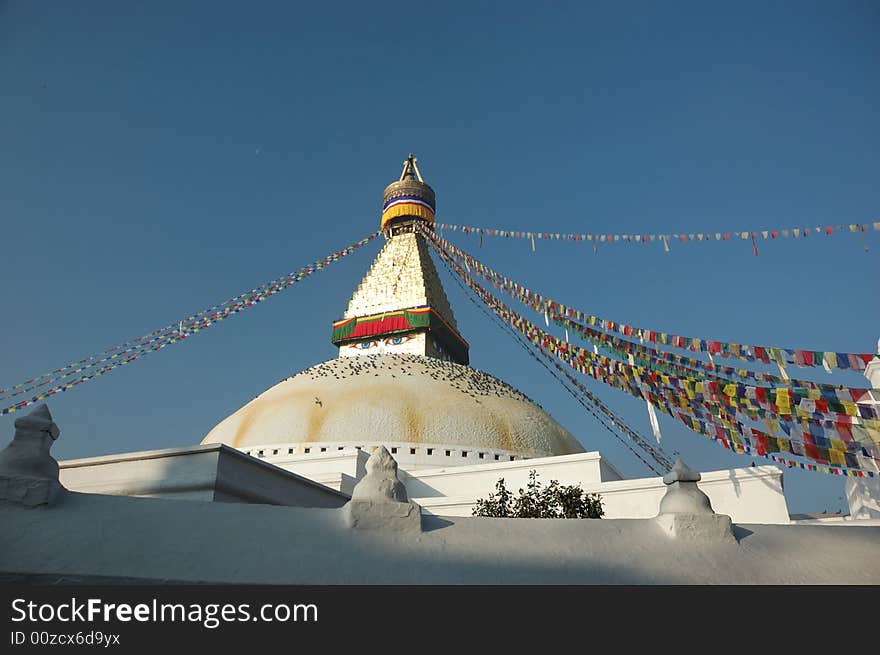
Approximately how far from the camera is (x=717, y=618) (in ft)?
12.7

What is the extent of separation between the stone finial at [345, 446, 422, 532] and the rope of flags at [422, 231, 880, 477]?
18.0 ft

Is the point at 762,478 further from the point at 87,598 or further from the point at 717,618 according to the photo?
the point at 87,598

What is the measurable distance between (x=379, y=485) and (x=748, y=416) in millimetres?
5805

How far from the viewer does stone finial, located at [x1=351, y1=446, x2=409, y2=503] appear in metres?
4.65

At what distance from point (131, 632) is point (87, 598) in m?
0.40

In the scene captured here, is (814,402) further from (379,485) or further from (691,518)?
(379,485)

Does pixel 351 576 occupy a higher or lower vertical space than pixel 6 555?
lower

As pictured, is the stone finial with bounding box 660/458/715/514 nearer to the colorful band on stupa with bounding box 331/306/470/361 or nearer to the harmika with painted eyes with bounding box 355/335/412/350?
the colorful band on stupa with bounding box 331/306/470/361

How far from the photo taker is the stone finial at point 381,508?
4.53 metres

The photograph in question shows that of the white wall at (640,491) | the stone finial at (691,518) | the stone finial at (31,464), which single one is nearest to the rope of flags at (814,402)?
the white wall at (640,491)

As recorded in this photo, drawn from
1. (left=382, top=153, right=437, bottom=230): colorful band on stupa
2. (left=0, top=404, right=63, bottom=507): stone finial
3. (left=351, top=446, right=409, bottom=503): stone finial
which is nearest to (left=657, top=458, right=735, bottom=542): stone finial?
(left=351, top=446, right=409, bottom=503): stone finial

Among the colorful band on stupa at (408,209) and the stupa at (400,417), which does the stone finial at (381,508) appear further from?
the colorful band on stupa at (408,209)

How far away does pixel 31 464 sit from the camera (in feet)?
15.1

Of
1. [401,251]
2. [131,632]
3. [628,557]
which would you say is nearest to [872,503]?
[628,557]
